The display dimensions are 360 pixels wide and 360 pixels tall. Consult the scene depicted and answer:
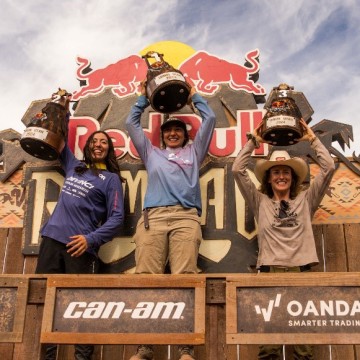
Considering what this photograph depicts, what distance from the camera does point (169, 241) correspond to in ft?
15.4

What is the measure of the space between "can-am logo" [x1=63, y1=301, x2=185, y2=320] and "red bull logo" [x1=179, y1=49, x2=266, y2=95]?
2.94 metres

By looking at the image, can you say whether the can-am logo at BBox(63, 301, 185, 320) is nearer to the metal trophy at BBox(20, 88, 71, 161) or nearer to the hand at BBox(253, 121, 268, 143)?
the hand at BBox(253, 121, 268, 143)

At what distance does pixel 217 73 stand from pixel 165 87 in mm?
1042

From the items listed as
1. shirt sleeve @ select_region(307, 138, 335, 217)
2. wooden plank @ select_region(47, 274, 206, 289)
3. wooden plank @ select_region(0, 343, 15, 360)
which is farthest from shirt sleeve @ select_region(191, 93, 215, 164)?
wooden plank @ select_region(0, 343, 15, 360)

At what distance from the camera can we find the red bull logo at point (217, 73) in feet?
19.4

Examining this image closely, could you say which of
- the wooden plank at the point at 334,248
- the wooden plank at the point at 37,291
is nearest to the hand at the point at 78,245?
the wooden plank at the point at 37,291

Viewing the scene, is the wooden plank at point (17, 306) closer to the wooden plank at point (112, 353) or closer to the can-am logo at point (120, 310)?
the can-am logo at point (120, 310)

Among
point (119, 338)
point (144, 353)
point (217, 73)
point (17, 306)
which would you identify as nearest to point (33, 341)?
point (17, 306)

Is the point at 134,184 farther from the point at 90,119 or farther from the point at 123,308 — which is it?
the point at 123,308

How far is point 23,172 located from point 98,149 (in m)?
0.96

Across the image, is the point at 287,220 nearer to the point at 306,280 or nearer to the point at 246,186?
the point at 246,186

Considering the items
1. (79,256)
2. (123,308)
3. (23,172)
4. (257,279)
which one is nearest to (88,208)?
(79,256)

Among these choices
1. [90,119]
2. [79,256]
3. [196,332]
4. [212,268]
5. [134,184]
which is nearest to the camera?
[196,332]

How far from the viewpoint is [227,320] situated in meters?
3.38
